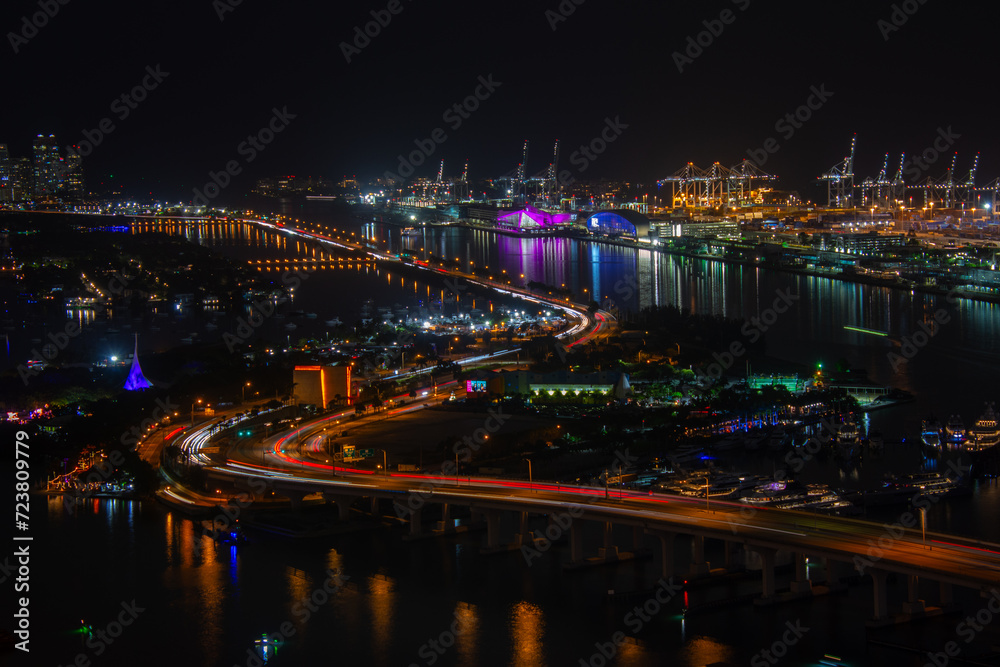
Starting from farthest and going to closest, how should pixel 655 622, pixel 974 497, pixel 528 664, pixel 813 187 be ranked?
1. pixel 813 187
2. pixel 974 497
3. pixel 655 622
4. pixel 528 664

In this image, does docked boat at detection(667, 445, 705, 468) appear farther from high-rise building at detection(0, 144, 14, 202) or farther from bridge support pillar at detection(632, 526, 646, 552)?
high-rise building at detection(0, 144, 14, 202)

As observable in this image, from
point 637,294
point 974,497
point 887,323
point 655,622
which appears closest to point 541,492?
point 655,622

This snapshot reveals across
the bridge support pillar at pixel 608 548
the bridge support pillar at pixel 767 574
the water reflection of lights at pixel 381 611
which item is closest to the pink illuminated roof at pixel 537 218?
the bridge support pillar at pixel 608 548

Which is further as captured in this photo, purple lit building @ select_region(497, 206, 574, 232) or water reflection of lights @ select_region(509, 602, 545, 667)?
purple lit building @ select_region(497, 206, 574, 232)

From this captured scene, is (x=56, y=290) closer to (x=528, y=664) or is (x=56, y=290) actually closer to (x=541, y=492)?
(x=541, y=492)

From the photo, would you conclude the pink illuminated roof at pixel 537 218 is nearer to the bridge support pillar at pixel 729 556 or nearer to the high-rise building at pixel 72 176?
the high-rise building at pixel 72 176

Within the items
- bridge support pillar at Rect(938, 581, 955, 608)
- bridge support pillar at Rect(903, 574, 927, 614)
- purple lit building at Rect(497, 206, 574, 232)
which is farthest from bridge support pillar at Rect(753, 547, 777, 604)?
purple lit building at Rect(497, 206, 574, 232)

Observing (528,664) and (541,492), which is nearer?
(528,664)
